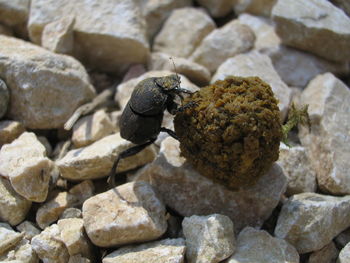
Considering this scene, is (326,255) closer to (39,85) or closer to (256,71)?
(256,71)

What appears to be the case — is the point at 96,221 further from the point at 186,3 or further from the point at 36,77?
the point at 186,3

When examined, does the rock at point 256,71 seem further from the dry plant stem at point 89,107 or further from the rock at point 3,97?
the rock at point 3,97

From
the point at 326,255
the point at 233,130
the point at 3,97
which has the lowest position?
the point at 326,255

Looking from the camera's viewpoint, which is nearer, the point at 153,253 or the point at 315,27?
the point at 153,253

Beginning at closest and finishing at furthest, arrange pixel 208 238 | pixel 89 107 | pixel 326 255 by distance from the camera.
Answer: pixel 208 238, pixel 326 255, pixel 89 107

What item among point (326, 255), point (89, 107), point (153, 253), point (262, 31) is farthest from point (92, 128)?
point (262, 31)

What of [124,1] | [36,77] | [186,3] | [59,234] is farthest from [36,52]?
[186,3]

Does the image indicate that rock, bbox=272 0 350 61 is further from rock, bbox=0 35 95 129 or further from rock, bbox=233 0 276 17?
rock, bbox=0 35 95 129
